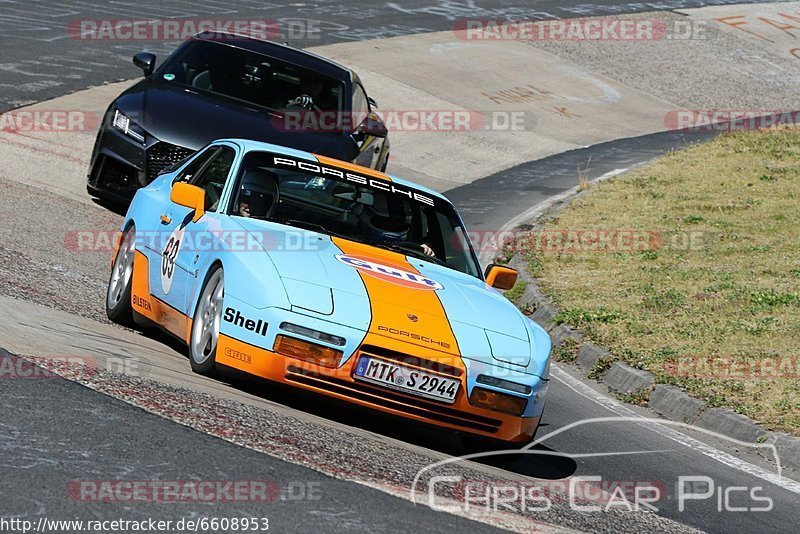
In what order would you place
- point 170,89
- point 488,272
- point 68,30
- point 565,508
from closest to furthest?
1. point 565,508
2. point 488,272
3. point 170,89
4. point 68,30

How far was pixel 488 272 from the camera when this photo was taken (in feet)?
28.0

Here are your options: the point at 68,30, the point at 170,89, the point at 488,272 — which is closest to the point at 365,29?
the point at 68,30

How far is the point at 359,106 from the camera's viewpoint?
14.0 m

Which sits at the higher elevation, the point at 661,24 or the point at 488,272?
the point at 488,272

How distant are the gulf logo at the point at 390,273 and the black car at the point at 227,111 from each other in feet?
15.7

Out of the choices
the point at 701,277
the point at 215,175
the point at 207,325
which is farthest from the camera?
the point at 701,277

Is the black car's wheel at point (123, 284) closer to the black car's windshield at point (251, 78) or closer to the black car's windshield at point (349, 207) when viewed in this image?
the black car's windshield at point (349, 207)

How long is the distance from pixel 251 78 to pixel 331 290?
6827mm

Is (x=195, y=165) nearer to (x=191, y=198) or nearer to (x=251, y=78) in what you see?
(x=191, y=198)

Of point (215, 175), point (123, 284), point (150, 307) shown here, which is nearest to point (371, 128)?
point (215, 175)

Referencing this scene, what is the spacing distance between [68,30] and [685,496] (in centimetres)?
1947

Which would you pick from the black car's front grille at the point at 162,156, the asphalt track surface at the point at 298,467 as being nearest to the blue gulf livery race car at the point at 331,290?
the asphalt track surface at the point at 298,467

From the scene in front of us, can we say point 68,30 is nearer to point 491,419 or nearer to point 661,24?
point 661,24

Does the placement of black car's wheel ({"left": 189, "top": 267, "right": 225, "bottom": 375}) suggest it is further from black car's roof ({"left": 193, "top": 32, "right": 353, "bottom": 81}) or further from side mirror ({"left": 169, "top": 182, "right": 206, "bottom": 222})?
black car's roof ({"left": 193, "top": 32, "right": 353, "bottom": 81})
